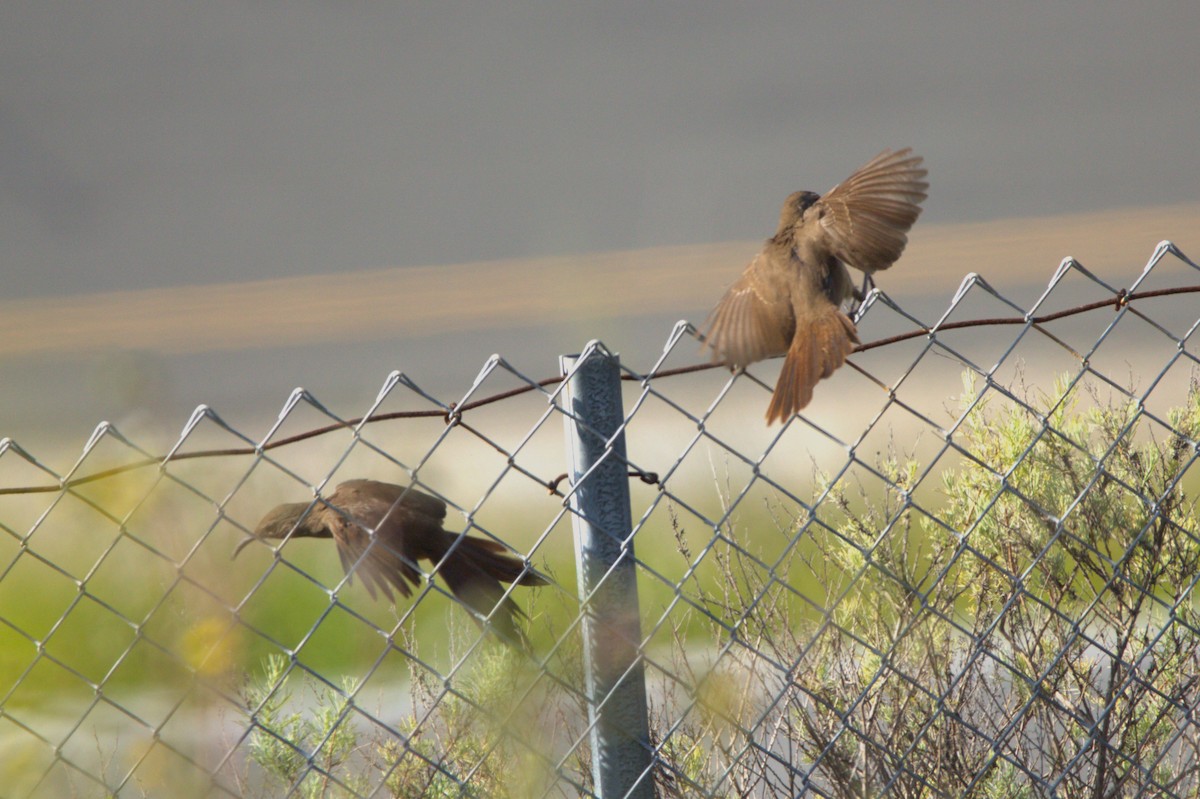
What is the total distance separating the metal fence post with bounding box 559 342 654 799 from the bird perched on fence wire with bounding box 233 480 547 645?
12cm

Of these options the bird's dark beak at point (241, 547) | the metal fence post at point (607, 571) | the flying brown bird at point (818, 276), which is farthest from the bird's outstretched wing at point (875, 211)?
the bird's dark beak at point (241, 547)

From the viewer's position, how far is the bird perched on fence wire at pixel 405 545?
169cm

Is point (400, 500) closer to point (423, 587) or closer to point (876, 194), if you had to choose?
point (423, 587)

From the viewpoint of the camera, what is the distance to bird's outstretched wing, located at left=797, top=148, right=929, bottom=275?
7.02 ft

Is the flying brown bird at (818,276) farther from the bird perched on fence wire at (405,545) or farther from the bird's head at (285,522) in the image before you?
the bird's head at (285,522)

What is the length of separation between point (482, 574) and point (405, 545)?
0.14 m

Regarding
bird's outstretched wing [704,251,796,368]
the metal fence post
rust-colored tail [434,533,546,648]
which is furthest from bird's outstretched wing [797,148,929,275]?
rust-colored tail [434,533,546,648]

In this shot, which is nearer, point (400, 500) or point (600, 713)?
point (400, 500)

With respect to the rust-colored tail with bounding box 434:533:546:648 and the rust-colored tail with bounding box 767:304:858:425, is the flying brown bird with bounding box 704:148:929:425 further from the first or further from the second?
the rust-colored tail with bounding box 434:533:546:648

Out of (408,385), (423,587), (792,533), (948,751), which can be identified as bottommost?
(423,587)

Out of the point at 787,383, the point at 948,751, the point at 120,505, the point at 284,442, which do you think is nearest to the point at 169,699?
the point at 120,505

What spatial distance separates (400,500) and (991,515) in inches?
57.2

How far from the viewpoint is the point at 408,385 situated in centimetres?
162

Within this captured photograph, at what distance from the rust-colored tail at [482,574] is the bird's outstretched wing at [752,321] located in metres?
0.56
